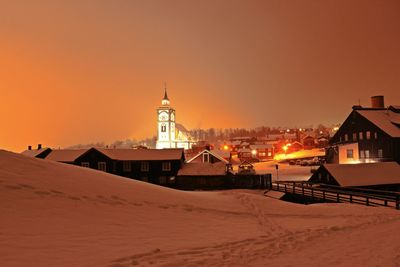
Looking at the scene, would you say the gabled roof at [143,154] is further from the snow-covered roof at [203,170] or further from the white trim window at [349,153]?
the white trim window at [349,153]

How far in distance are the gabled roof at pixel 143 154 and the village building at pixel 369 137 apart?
2961 cm

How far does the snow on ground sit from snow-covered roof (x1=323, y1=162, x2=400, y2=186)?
48.1ft

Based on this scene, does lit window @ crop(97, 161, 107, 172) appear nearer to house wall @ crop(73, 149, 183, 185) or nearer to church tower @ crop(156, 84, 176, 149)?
house wall @ crop(73, 149, 183, 185)

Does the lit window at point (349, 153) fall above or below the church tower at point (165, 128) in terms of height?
below

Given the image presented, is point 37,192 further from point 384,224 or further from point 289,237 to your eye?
point 384,224

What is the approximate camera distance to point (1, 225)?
10680 millimetres

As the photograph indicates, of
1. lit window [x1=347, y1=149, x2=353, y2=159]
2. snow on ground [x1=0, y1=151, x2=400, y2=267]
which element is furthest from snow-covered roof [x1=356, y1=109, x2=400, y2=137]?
snow on ground [x1=0, y1=151, x2=400, y2=267]

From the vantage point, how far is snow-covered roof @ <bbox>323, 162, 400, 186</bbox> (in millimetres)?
34250

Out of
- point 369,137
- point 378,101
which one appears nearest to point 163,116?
point 378,101

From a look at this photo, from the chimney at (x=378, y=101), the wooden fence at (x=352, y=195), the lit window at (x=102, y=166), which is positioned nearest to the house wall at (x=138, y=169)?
the lit window at (x=102, y=166)

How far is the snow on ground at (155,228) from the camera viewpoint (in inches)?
382

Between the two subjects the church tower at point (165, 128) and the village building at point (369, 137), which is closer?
the village building at point (369, 137)

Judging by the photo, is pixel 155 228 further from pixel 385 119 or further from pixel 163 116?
pixel 163 116

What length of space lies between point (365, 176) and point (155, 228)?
1175 inches
